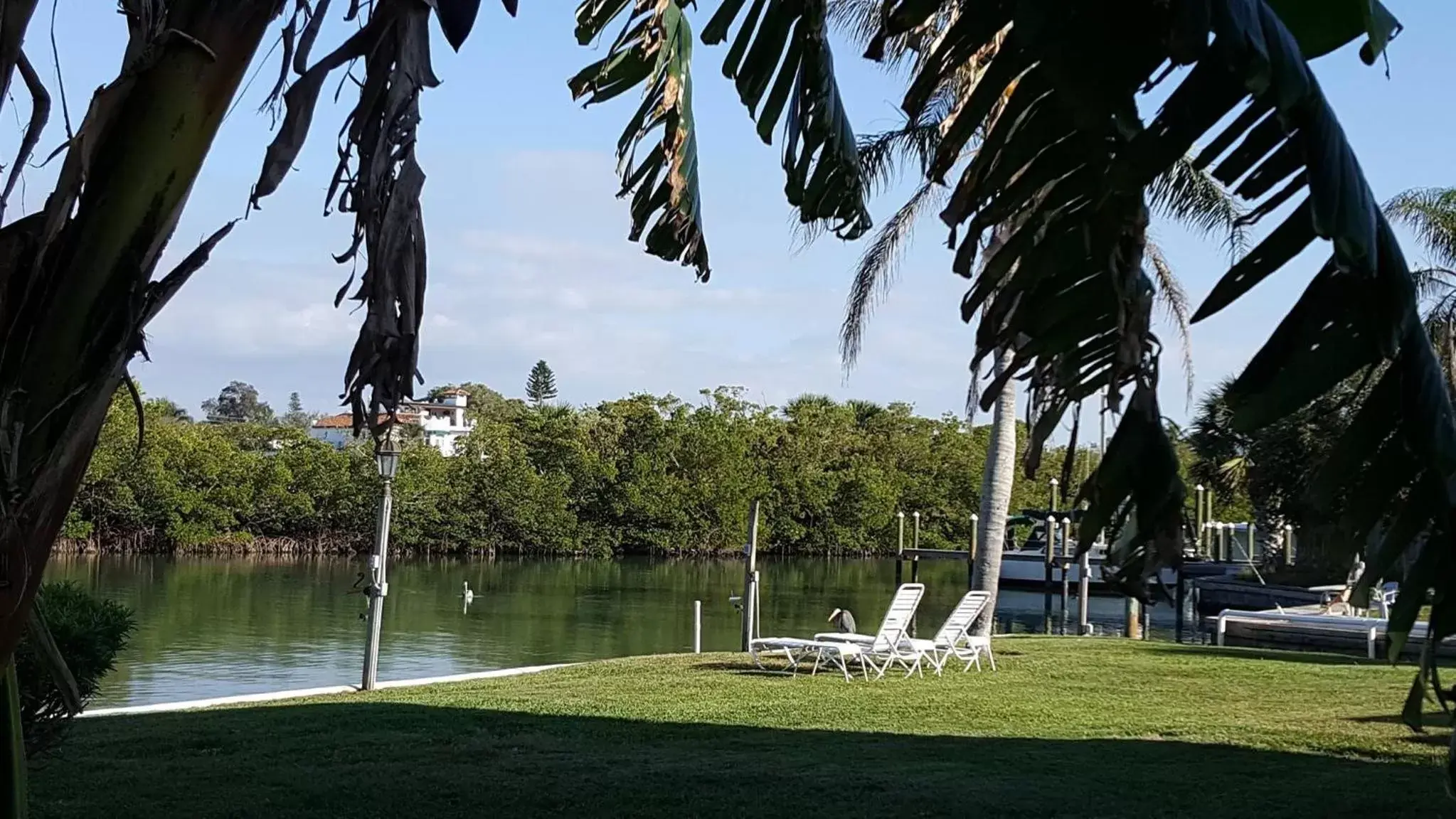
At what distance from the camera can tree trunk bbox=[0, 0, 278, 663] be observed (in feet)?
6.91

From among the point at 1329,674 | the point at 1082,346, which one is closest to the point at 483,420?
the point at 1329,674

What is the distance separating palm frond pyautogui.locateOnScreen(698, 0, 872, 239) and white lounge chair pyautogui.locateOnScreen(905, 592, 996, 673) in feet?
23.6

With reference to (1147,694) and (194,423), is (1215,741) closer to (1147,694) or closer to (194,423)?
(1147,694)

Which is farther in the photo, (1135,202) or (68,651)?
(68,651)

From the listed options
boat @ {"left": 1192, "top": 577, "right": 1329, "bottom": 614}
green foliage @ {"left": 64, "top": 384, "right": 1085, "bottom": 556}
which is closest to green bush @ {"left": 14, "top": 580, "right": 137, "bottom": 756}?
boat @ {"left": 1192, "top": 577, "right": 1329, "bottom": 614}

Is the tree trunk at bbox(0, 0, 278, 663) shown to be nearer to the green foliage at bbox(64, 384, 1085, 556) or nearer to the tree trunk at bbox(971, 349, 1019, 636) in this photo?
the tree trunk at bbox(971, 349, 1019, 636)

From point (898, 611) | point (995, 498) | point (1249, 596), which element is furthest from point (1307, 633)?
point (1249, 596)

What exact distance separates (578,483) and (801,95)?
48.3 meters

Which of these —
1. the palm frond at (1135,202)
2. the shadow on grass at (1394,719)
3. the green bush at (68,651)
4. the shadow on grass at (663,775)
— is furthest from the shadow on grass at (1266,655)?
the palm frond at (1135,202)

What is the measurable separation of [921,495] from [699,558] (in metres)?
9.50

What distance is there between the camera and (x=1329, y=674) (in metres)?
11.9

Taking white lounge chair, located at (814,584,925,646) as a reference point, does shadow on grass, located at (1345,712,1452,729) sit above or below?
below

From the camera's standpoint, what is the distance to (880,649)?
40.8 ft

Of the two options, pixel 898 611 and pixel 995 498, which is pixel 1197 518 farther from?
pixel 995 498
